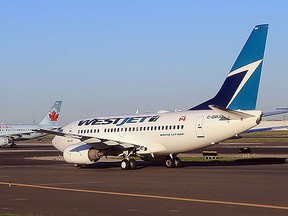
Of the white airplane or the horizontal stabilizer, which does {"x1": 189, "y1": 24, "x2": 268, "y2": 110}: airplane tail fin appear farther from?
the white airplane

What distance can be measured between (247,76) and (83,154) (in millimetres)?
11730

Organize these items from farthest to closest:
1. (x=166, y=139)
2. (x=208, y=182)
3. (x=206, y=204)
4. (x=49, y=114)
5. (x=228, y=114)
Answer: (x=49, y=114)
(x=166, y=139)
(x=228, y=114)
(x=208, y=182)
(x=206, y=204)

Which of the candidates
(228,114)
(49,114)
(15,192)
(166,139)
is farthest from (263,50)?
(49,114)

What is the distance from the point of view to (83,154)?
132 feet

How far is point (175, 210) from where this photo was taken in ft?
59.2

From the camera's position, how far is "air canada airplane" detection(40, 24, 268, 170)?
36156 millimetres

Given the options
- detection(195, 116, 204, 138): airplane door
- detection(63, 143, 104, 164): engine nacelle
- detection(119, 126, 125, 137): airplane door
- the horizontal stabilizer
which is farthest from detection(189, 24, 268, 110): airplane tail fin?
detection(63, 143, 104, 164): engine nacelle

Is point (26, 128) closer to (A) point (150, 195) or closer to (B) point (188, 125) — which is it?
(B) point (188, 125)

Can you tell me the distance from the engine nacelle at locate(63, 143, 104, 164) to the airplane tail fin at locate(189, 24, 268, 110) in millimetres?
8785

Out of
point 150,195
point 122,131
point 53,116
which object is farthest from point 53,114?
point 150,195

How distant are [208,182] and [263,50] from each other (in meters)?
12.1

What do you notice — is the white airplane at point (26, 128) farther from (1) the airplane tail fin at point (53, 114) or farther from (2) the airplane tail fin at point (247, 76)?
(2) the airplane tail fin at point (247, 76)

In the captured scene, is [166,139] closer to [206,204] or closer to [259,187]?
[259,187]

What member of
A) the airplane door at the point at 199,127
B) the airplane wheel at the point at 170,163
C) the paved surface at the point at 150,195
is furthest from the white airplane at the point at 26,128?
the paved surface at the point at 150,195
